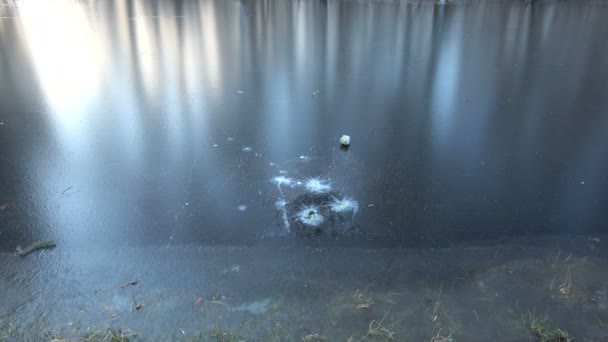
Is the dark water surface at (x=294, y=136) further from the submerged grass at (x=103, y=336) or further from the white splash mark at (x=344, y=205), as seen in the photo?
the submerged grass at (x=103, y=336)

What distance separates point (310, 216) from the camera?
395cm

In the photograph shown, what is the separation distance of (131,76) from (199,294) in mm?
6141

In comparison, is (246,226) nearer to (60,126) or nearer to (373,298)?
(373,298)

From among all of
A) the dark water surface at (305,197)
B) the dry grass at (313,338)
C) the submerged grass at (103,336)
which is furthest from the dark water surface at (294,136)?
the dry grass at (313,338)

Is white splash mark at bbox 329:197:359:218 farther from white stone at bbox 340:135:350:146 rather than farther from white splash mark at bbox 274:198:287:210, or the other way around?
white stone at bbox 340:135:350:146

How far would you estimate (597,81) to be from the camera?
7758 mm

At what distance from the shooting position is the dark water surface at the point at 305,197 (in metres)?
2.95

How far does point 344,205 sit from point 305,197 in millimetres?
367

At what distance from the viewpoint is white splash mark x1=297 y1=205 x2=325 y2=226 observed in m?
3.88

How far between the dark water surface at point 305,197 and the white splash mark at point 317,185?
0.03 m

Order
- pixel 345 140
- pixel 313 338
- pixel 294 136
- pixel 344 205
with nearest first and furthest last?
pixel 313 338
pixel 344 205
pixel 345 140
pixel 294 136

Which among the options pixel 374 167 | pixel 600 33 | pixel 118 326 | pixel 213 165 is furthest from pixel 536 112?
pixel 600 33

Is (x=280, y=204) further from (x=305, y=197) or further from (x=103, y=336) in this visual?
(x=103, y=336)

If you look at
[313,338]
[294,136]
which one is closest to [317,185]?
[294,136]
